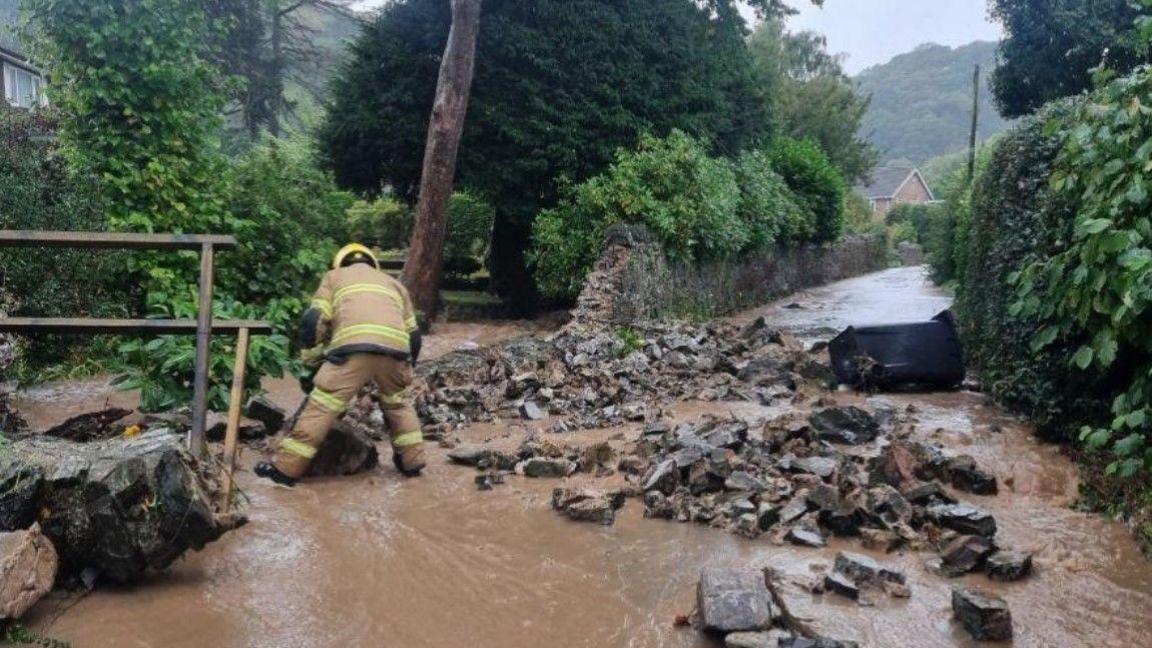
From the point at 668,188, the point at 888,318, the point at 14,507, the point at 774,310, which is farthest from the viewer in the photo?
the point at 774,310

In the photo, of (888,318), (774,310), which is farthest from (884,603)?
(774,310)

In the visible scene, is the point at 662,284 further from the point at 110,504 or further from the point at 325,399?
the point at 110,504

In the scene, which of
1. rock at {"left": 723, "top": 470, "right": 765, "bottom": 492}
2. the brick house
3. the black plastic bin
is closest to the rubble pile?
the black plastic bin

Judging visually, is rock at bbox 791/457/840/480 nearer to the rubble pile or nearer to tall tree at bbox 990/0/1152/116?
the rubble pile

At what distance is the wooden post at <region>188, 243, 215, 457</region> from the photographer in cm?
496

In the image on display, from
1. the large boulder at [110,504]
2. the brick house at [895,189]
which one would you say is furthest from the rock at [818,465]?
the brick house at [895,189]

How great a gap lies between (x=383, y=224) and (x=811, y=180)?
1205 cm

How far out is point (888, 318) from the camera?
1673 centimetres

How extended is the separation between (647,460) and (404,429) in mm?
1875

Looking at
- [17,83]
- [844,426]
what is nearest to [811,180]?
[844,426]

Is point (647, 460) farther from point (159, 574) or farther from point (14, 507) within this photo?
point (14, 507)

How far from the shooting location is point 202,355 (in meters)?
5.07

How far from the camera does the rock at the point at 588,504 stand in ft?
18.7

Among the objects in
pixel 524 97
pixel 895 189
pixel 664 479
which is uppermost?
pixel 895 189
